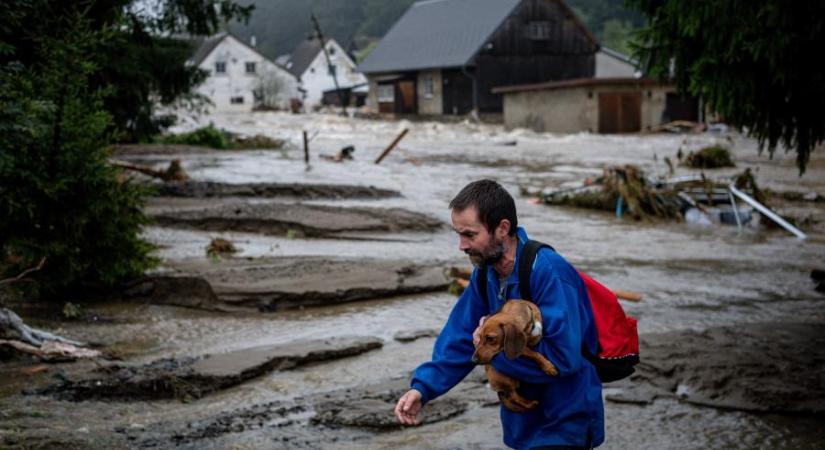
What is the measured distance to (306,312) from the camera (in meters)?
9.38

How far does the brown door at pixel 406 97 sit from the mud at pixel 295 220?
1983 inches

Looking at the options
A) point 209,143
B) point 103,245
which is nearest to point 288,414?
point 103,245

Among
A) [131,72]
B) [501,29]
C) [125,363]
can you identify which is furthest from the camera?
[501,29]

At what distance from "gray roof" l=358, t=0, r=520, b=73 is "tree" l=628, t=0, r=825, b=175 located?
49918mm

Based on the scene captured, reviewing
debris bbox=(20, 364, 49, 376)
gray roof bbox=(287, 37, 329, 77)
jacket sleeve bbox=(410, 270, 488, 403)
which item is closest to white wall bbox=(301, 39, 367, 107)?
gray roof bbox=(287, 37, 329, 77)

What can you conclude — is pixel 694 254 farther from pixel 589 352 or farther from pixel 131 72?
pixel 131 72

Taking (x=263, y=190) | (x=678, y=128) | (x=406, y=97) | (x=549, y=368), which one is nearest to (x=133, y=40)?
(x=263, y=190)

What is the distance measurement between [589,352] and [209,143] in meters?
31.6

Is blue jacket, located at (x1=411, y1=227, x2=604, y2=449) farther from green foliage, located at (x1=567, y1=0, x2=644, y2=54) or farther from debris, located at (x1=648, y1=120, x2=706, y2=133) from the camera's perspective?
green foliage, located at (x1=567, y1=0, x2=644, y2=54)

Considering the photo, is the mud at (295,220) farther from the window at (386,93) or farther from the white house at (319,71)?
the white house at (319,71)

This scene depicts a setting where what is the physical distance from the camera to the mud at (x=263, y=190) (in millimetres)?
18531

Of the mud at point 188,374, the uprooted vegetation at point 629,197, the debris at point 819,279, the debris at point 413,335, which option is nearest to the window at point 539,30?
the uprooted vegetation at point 629,197

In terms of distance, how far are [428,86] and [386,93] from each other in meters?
5.31

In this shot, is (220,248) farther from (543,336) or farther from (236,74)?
(236,74)
